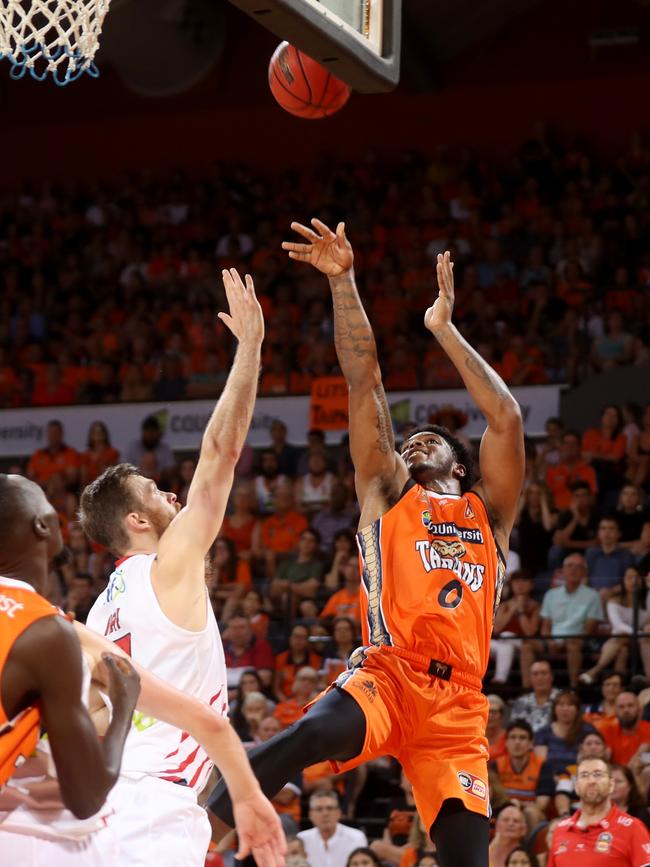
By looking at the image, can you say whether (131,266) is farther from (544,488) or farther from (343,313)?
(343,313)

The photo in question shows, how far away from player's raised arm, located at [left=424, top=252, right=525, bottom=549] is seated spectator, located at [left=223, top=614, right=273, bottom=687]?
5.47 metres

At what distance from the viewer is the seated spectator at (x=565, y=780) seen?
901cm

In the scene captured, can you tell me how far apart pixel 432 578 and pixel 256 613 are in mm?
6162

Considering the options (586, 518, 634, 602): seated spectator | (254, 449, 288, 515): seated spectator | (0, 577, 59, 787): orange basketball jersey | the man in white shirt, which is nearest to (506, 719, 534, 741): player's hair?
the man in white shirt

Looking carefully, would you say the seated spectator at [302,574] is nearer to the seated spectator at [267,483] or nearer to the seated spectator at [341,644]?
the seated spectator at [267,483]

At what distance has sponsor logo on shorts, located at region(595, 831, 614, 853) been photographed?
809 centimetres

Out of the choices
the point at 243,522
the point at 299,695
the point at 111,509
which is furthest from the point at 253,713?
the point at 111,509

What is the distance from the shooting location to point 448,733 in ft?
18.5

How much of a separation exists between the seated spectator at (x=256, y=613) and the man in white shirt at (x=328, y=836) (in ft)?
7.87

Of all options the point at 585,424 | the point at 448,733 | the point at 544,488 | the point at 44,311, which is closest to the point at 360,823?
the point at 544,488

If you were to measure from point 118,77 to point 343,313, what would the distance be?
1573 cm

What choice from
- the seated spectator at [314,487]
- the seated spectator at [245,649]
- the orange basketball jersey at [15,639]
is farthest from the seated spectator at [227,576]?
the orange basketball jersey at [15,639]

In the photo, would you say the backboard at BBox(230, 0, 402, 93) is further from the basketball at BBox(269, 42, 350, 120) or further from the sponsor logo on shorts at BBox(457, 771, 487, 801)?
the sponsor logo on shorts at BBox(457, 771, 487, 801)

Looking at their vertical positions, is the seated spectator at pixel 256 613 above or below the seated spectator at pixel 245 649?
above
